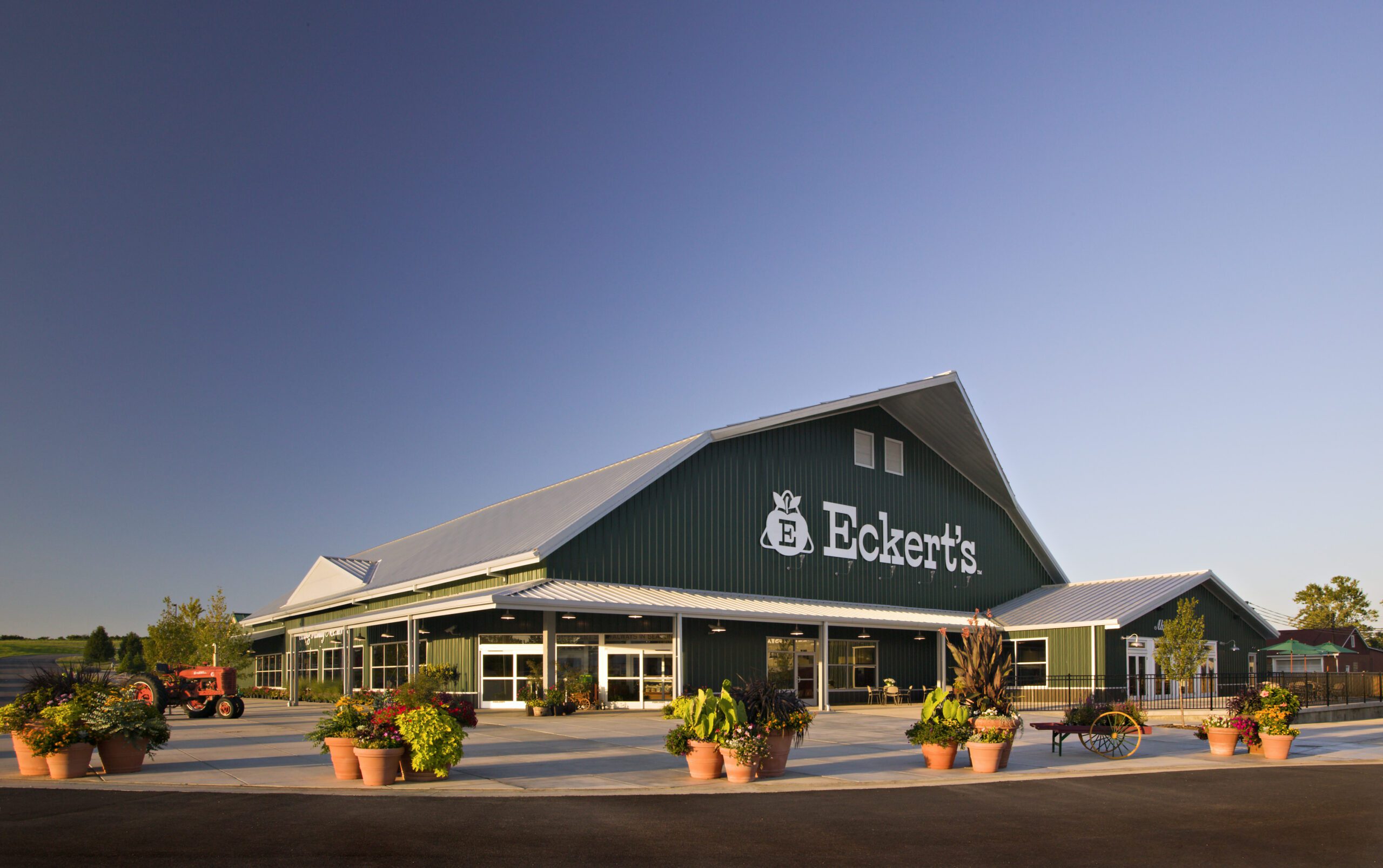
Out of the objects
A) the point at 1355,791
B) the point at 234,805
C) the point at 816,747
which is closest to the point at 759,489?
the point at 816,747

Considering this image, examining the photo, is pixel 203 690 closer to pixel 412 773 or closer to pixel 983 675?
pixel 412 773

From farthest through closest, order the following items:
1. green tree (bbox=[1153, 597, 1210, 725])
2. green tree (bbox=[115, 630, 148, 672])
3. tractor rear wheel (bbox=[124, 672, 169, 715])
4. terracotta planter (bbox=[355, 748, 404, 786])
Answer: green tree (bbox=[115, 630, 148, 672]) < green tree (bbox=[1153, 597, 1210, 725]) < tractor rear wheel (bbox=[124, 672, 169, 715]) < terracotta planter (bbox=[355, 748, 404, 786])

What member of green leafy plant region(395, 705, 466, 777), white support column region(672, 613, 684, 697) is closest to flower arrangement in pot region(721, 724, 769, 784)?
green leafy plant region(395, 705, 466, 777)

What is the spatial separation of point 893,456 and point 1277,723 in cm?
1971

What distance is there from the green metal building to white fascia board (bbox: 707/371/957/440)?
0.22 feet

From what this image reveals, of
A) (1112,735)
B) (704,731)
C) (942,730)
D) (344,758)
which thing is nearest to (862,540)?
(1112,735)

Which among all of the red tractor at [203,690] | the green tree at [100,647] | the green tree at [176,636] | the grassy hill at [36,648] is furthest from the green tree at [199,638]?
the grassy hill at [36,648]

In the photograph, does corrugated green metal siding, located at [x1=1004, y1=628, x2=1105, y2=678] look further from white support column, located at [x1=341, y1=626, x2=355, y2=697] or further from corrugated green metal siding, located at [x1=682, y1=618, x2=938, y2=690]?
white support column, located at [x1=341, y1=626, x2=355, y2=697]

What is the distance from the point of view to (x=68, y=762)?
14.2m

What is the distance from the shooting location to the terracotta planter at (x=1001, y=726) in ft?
53.9

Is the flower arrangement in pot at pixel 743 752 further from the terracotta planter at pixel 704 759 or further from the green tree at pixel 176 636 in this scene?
the green tree at pixel 176 636

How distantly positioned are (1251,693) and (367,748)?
16044 mm

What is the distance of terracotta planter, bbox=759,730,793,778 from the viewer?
1506 centimetres

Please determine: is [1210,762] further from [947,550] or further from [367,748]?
[947,550]
